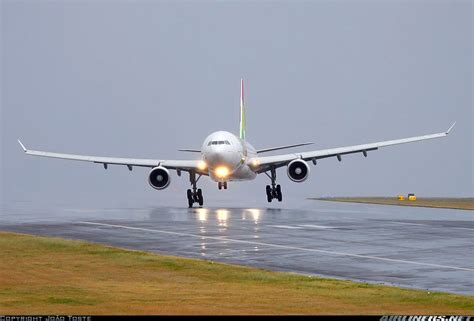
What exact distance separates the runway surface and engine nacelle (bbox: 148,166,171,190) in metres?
1.80

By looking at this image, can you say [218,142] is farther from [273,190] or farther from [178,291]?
[178,291]

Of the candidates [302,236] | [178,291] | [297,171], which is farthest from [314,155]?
[178,291]

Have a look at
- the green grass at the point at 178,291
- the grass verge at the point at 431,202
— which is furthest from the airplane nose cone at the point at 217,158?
the green grass at the point at 178,291

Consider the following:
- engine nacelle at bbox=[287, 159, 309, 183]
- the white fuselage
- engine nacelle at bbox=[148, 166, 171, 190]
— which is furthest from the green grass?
engine nacelle at bbox=[287, 159, 309, 183]

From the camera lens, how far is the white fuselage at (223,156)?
68125 millimetres

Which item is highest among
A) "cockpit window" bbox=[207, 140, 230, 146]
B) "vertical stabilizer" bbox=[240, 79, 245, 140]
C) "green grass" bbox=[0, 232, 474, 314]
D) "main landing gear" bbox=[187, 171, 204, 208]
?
"vertical stabilizer" bbox=[240, 79, 245, 140]

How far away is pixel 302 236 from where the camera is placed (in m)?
46.2

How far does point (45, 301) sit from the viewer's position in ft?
87.9

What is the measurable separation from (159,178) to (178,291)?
138 feet

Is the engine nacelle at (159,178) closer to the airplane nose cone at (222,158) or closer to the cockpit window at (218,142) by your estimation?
the airplane nose cone at (222,158)

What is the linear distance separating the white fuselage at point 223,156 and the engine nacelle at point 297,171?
340cm

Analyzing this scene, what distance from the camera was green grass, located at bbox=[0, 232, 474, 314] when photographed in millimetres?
25812

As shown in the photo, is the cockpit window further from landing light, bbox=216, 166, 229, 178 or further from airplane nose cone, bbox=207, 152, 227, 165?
landing light, bbox=216, 166, 229, 178

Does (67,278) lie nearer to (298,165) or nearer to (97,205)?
(298,165)
